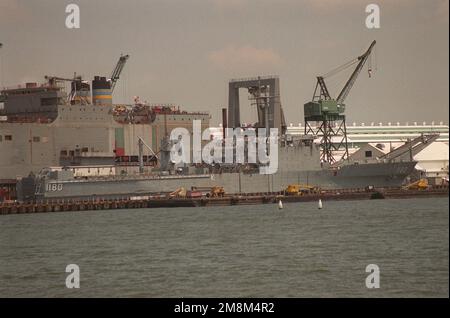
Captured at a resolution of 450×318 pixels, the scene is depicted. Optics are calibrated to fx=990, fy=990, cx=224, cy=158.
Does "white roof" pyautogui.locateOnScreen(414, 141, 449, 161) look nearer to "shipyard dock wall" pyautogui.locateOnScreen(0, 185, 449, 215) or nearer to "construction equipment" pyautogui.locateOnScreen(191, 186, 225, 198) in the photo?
"shipyard dock wall" pyautogui.locateOnScreen(0, 185, 449, 215)

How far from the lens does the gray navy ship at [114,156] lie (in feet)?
196

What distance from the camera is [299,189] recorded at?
59.9 meters

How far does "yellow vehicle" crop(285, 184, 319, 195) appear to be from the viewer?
193ft

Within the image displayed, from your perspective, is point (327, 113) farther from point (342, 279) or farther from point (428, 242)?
point (342, 279)

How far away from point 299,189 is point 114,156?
14131 millimetres

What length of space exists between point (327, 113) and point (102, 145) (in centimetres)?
1553

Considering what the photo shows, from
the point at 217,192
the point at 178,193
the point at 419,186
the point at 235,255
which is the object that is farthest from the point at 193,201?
the point at 235,255

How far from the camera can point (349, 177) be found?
6456 centimetres

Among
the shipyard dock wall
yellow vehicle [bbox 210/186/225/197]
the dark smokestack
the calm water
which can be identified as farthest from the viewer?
the dark smokestack

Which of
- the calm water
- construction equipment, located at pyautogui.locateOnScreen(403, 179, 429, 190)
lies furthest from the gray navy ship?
the calm water

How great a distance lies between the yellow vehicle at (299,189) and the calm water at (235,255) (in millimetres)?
16344

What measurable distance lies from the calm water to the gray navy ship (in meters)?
16.8
